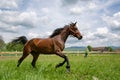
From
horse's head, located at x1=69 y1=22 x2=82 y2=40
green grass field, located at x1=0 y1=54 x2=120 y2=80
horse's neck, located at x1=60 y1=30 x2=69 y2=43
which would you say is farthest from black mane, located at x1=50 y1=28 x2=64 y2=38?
green grass field, located at x1=0 y1=54 x2=120 y2=80

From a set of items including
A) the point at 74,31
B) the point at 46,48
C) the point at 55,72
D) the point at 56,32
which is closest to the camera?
the point at 55,72

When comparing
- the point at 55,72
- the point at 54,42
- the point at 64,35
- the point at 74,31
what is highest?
the point at 74,31

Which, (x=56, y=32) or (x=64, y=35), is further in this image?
(x=56, y=32)

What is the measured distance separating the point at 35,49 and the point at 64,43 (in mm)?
1504

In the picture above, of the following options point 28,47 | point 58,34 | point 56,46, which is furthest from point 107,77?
point 28,47

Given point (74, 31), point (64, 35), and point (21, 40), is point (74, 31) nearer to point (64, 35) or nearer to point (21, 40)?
point (64, 35)

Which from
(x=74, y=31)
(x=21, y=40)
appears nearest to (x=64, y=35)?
(x=74, y=31)

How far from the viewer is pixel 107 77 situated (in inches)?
400

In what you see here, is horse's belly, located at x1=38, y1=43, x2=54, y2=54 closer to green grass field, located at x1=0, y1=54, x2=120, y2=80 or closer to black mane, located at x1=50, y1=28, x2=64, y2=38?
green grass field, located at x1=0, y1=54, x2=120, y2=80

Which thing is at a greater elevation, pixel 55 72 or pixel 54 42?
pixel 54 42

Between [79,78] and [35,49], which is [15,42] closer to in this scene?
[35,49]

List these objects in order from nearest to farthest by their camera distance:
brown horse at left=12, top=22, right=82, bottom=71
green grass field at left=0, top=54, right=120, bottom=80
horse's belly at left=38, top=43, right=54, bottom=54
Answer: green grass field at left=0, top=54, right=120, bottom=80 → brown horse at left=12, top=22, right=82, bottom=71 → horse's belly at left=38, top=43, right=54, bottom=54

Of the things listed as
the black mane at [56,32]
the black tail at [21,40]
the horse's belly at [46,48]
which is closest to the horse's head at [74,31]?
the black mane at [56,32]

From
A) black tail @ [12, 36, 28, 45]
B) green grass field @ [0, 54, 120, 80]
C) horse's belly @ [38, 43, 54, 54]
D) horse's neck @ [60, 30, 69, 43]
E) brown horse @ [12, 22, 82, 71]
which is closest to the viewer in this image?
green grass field @ [0, 54, 120, 80]
